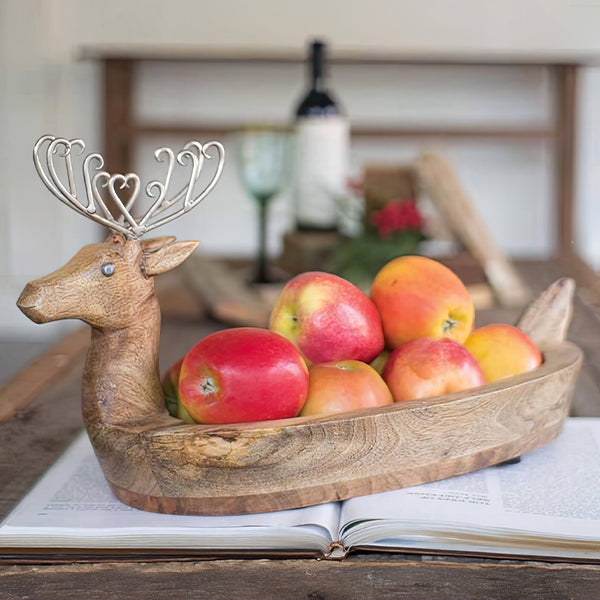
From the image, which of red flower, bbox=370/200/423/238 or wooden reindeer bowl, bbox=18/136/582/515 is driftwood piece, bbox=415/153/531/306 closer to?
red flower, bbox=370/200/423/238

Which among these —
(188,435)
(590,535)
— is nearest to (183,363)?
(188,435)

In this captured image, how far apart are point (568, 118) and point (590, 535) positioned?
2504 mm

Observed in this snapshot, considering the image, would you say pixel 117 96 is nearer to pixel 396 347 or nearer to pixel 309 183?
pixel 309 183

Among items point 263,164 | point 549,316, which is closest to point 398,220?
point 263,164

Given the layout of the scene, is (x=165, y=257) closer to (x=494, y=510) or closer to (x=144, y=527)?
(x=144, y=527)

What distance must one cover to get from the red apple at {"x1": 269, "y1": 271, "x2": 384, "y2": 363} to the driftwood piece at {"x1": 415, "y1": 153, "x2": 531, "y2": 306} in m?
0.75

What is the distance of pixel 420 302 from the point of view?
71 cm

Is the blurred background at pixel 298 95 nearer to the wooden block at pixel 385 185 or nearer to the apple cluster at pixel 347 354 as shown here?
the wooden block at pixel 385 185

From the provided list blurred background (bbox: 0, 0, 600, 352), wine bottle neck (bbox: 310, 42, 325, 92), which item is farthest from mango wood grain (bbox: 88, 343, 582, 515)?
blurred background (bbox: 0, 0, 600, 352)

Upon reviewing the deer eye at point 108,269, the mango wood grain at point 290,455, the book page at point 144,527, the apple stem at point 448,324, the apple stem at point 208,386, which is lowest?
the book page at point 144,527

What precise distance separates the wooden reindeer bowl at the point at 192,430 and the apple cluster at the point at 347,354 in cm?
2

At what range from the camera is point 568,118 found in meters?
2.80

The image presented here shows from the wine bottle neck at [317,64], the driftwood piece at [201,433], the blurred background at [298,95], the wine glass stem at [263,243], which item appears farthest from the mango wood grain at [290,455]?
the blurred background at [298,95]

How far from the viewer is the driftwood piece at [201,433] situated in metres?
0.59
